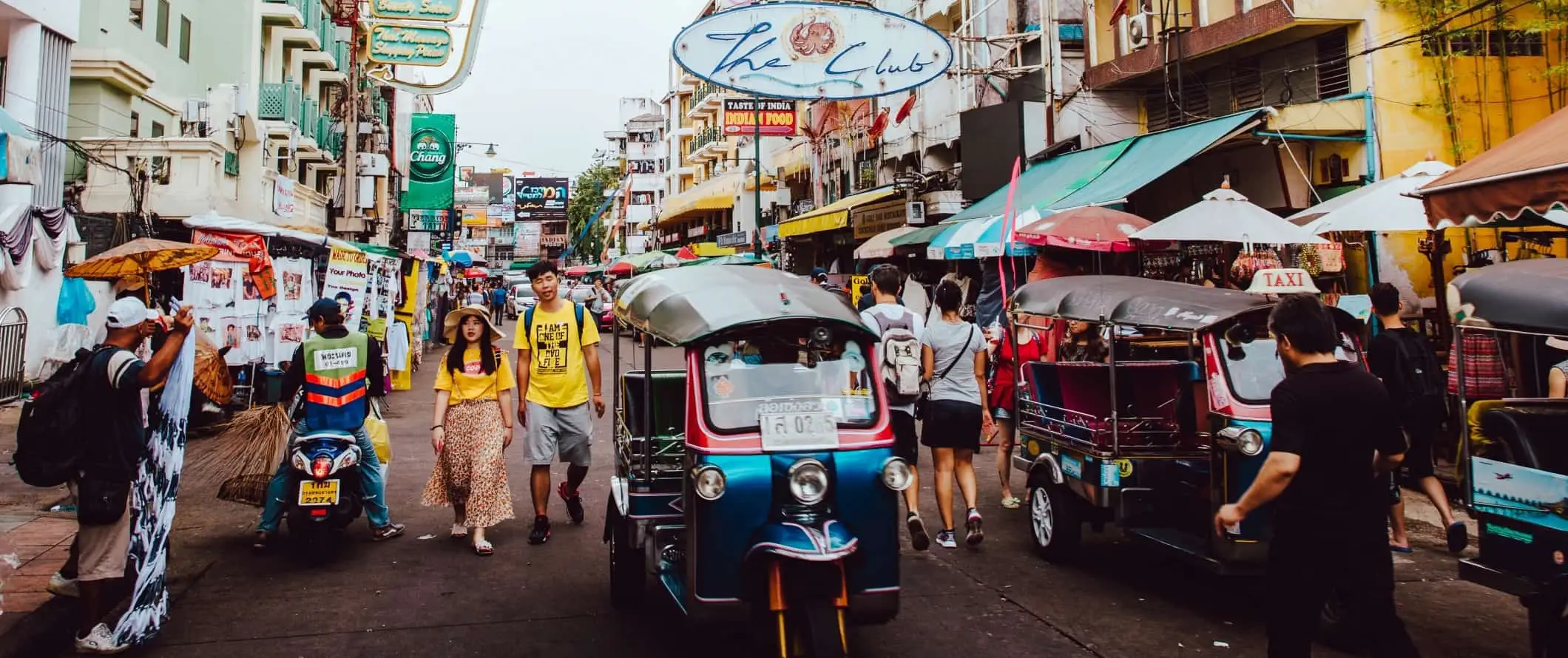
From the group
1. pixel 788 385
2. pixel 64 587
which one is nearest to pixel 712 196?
pixel 64 587

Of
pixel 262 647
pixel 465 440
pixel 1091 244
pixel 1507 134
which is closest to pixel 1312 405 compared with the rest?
pixel 262 647

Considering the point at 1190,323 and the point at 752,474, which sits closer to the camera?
the point at 752,474

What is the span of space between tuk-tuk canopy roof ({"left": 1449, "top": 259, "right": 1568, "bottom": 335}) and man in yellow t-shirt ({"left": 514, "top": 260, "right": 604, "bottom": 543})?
15.6 feet

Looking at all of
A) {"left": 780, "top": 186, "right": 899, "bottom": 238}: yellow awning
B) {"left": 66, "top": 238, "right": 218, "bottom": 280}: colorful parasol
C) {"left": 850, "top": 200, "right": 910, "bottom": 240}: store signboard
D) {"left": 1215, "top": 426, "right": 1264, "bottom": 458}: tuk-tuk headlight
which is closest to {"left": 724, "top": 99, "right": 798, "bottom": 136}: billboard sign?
{"left": 780, "top": 186, "right": 899, "bottom": 238}: yellow awning

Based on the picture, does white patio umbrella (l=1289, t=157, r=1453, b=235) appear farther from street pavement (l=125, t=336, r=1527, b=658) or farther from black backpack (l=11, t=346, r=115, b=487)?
black backpack (l=11, t=346, r=115, b=487)

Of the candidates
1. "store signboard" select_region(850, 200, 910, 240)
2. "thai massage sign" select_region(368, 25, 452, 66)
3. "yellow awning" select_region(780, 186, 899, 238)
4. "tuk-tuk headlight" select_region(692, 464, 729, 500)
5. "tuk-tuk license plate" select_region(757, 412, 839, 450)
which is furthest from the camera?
"yellow awning" select_region(780, 186, 899, 238)

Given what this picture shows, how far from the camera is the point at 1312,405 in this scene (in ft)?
11.5

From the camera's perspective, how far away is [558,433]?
21.9 feet

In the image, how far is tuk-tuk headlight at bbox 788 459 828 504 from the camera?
400 centimetres

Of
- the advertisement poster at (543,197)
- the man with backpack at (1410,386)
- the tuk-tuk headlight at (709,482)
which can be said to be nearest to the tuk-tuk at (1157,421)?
the man with backpack at (1410,386)

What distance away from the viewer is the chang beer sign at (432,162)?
30.0m

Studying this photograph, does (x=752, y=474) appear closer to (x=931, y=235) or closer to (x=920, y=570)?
(x=920, y=570)

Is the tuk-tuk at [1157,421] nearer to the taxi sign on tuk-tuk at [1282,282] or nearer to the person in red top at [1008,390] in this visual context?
the person in red top at [1008,390]

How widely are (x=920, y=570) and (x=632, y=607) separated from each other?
1.77 meters
